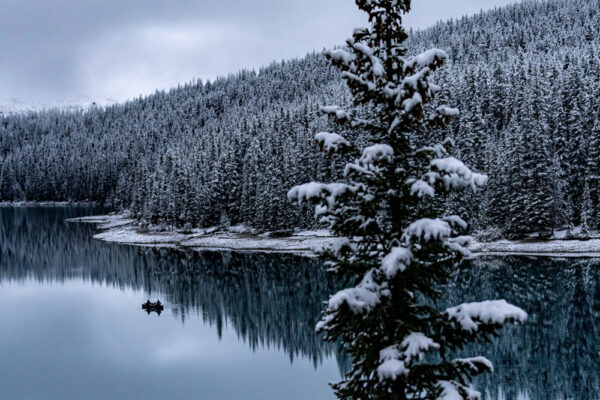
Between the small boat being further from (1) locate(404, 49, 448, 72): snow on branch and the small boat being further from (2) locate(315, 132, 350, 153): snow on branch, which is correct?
(1) locate(404, 49, 448, 72): snow on branch

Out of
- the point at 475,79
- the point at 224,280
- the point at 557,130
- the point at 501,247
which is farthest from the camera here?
the point at 475,79

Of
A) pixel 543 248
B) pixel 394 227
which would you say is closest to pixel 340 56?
pixel 394 227

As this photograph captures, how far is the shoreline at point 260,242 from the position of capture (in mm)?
66994

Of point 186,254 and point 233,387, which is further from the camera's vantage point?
point 186,254

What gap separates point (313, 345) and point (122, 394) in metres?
13.7

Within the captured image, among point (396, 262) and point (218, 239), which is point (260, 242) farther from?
point (396, 262)

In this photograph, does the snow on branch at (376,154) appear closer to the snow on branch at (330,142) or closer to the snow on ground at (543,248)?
the snow on branch at (330,142)

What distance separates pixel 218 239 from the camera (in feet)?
309

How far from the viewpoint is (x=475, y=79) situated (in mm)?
120375

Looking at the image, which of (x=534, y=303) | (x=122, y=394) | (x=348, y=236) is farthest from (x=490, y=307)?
(x=534, y=303)

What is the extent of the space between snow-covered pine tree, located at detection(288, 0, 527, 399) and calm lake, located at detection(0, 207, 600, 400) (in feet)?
65.9

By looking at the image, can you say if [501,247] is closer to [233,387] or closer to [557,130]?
[557,130]

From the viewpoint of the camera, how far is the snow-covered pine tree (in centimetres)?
837

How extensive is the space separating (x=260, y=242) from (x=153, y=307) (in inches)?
1462
